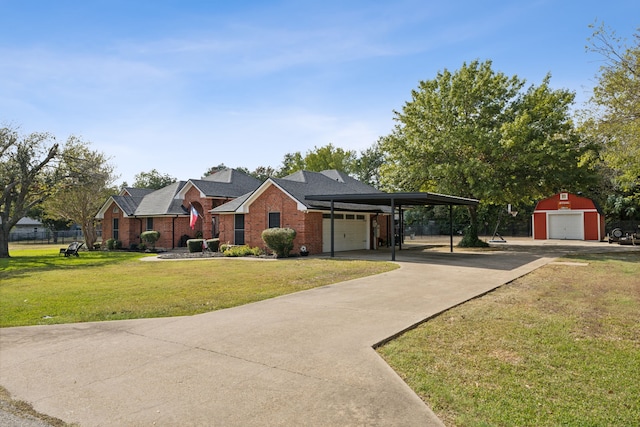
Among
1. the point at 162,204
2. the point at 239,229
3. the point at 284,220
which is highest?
the point at 162,204

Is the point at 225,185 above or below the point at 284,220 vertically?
above

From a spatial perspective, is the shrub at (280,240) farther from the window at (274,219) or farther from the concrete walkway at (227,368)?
the concrete walkway at (227,368)

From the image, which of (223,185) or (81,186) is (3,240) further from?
(223,185)

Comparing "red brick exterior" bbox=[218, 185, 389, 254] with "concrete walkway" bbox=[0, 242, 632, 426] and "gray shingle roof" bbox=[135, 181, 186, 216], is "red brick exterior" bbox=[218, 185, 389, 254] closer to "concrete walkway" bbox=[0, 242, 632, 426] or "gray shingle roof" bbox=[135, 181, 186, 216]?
"gray shingle roof" bbox=[135, 181, 186, 216]

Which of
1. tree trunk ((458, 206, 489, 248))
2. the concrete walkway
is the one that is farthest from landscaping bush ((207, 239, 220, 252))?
the concrete walkway

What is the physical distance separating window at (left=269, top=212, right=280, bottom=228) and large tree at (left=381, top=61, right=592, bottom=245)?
8644 millimetres

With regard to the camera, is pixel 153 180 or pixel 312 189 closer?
pixel 312 189

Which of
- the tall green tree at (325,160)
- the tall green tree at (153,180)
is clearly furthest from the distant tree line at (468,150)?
the tall green tree at (153,180)

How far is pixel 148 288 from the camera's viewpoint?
10.8 meters

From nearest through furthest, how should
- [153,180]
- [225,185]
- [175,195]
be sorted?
[225,185] < [175,195] < [153,180]

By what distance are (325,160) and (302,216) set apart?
1376 inches

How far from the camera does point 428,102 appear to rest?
25.0 meters

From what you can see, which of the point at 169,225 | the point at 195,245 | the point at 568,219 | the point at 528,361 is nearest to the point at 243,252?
the point at 195,245

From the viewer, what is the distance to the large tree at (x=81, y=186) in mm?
26312
